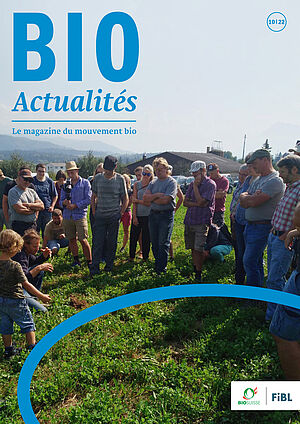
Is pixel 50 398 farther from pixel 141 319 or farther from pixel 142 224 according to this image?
pixel 142 224

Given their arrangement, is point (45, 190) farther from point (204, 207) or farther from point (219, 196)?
point (219, 196)

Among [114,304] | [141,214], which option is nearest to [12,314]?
[114,304]

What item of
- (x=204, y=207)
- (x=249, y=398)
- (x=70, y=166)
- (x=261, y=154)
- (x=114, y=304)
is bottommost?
(x=249, y=398)

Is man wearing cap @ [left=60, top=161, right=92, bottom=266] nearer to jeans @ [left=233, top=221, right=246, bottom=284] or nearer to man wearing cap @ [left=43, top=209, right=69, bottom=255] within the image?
man wearing cap @ [left=43, top=209, right=69, bottom=255]

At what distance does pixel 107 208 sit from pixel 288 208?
10.3 feet

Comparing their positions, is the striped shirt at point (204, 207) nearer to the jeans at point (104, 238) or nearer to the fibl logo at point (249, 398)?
the jeans at point (104, 238)

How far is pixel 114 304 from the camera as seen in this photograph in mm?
3174

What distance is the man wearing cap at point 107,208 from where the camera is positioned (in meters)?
6.00

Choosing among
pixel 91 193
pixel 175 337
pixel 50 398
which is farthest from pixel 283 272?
pixel 91 193

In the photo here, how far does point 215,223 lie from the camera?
7.03 m

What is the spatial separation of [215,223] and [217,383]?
13.8ft

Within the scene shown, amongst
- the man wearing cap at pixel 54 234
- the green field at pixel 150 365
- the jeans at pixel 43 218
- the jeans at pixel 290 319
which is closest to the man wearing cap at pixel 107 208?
the man wearing cap at pixel 54 234

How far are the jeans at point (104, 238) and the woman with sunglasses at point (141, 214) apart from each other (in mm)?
717

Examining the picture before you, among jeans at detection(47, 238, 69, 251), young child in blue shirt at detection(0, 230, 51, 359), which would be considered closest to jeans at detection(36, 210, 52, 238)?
jeans at detection(47, 238, 69, 251)
